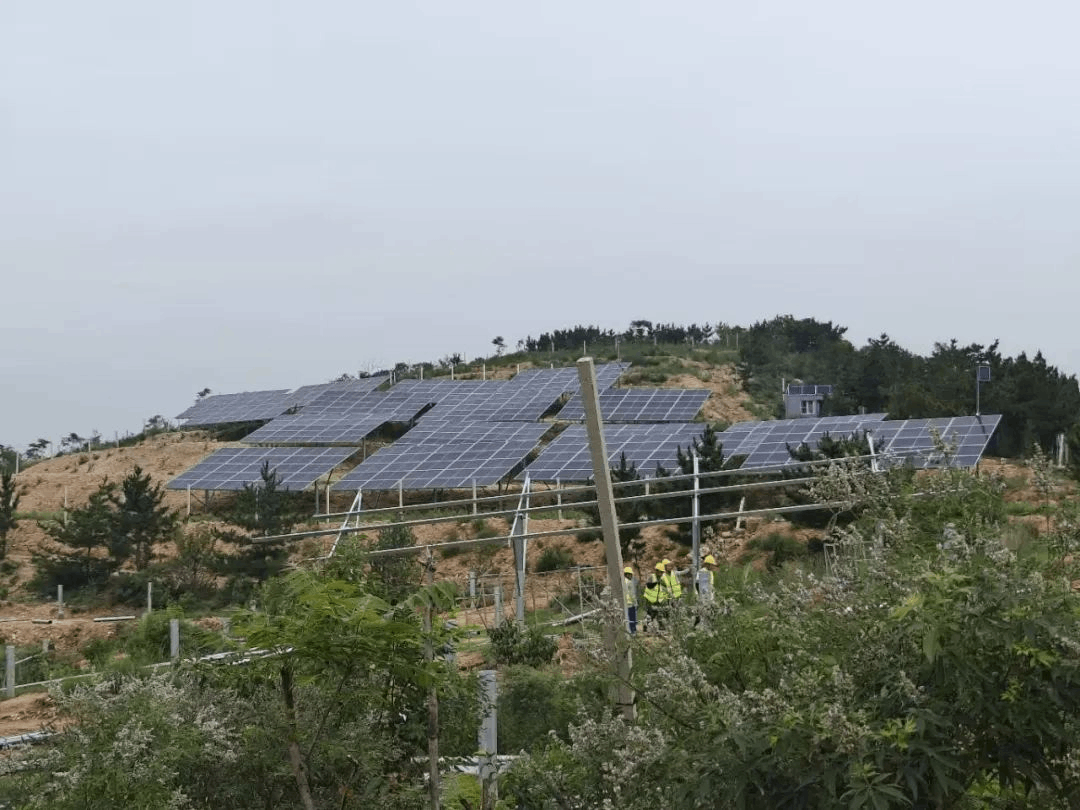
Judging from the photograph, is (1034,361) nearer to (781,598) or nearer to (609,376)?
(609,376)

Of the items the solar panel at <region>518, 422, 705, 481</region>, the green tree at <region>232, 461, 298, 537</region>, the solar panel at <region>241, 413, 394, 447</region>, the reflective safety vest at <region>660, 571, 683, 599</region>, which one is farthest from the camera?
the solar panel at <region>241, 413, 394, 447</region>

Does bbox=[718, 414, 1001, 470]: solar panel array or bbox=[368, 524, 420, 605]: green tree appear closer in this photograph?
bbox=[368, 524, 420, 605]: green tree

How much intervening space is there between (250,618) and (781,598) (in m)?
2.50

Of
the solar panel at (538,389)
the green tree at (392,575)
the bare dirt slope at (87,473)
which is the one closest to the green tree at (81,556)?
the bare dirt slope at (87,473)

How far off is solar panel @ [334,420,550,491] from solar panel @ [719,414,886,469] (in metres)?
5.91

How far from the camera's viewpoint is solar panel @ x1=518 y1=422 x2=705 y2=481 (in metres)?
31.9

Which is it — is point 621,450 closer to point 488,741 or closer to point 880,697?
point 488,741

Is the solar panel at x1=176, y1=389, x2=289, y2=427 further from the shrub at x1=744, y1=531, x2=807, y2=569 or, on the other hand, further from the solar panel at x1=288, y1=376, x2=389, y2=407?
the shrub at x1=744, y1=531, x2=807, y2=569

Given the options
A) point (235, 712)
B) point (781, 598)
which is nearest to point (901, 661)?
point (781, 598)

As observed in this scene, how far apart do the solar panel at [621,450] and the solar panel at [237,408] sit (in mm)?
21407

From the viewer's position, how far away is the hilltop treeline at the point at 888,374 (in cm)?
3778

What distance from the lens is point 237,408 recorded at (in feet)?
191

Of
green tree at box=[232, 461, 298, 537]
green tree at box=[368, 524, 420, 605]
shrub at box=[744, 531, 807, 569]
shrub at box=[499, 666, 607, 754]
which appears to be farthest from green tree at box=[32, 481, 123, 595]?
shrub at box=[499, 666, 607, 754]

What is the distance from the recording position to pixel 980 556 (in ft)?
16.1
